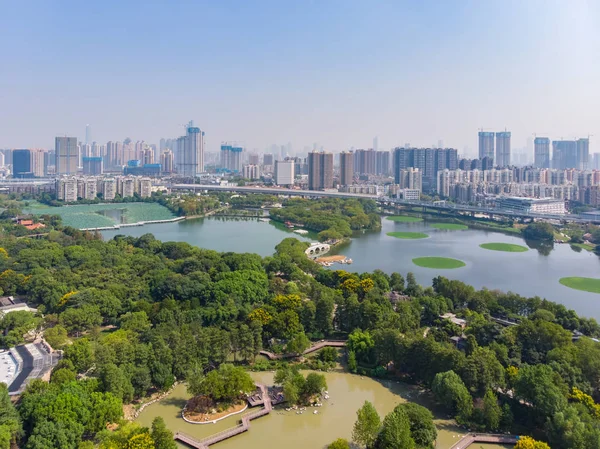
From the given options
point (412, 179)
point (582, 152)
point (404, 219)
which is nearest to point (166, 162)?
point (412, 179)

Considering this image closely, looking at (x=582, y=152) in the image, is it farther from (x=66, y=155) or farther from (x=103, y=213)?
(x=66, y=155)

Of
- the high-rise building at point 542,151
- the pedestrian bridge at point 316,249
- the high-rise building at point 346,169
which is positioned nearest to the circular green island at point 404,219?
the pedestrian bridge at point 316,249

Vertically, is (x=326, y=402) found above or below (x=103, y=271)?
below

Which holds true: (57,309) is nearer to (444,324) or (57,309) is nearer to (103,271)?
(103,271)

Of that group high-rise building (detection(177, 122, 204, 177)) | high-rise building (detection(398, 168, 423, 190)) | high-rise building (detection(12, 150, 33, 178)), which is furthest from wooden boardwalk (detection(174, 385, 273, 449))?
high-rise building (detection(12, 150, 33, 178))

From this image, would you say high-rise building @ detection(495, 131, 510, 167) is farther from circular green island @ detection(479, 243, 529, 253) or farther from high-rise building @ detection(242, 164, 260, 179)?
circular green island @ detection(479, 243, 529, 253)

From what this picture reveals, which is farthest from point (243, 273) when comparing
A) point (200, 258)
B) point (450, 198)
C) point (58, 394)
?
point (450, 198)

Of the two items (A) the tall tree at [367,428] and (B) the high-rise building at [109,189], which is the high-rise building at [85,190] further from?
(A) the tall tree at [367,428]
